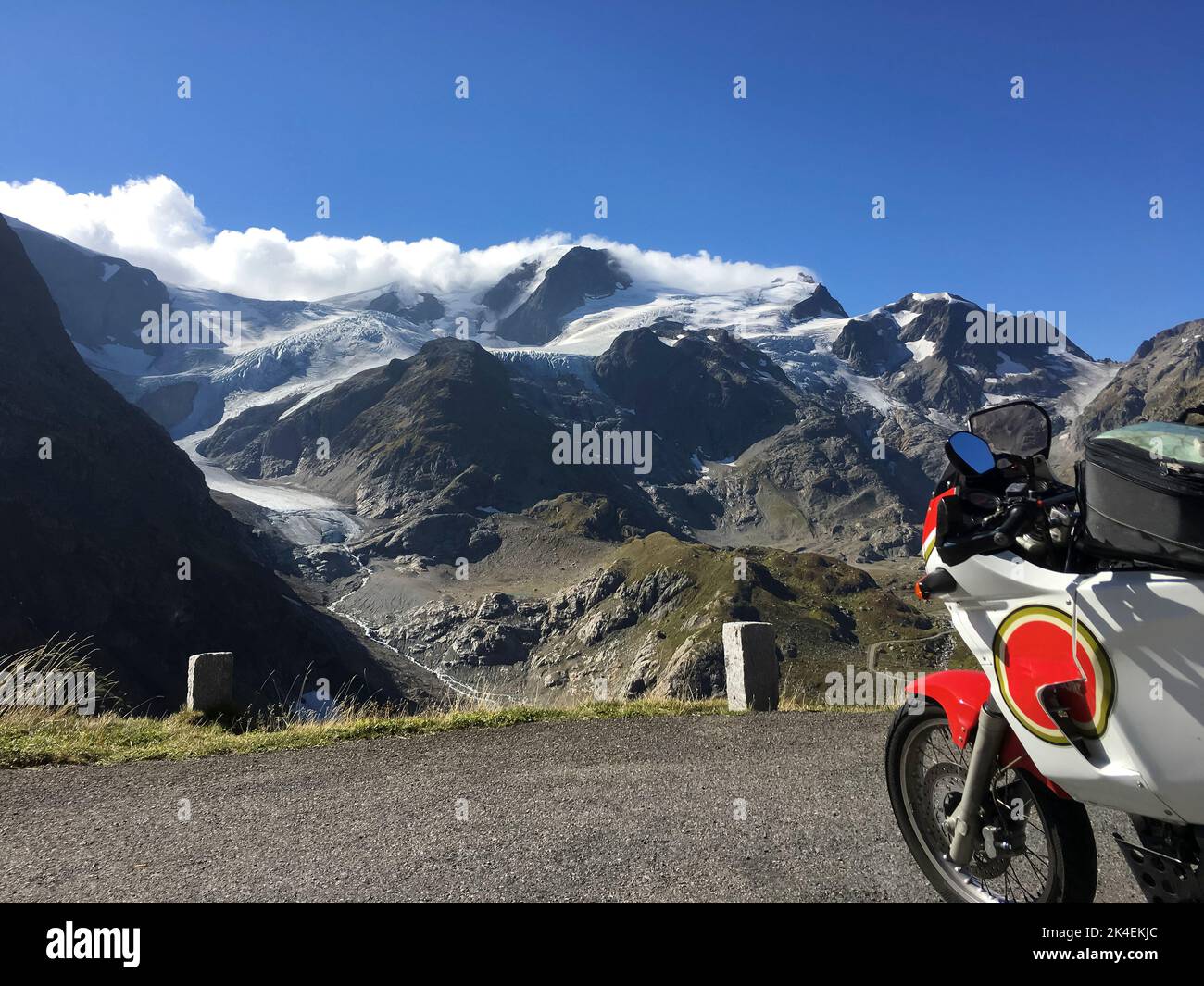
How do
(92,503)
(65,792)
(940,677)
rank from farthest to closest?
(92,503)
(65,792)
(940,677)

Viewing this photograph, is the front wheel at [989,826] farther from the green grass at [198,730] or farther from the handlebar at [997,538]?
the green grass at [198,730]

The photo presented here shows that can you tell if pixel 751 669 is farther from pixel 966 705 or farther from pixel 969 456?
pixel 969 456

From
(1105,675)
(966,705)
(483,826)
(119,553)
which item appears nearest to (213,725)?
(483,826)

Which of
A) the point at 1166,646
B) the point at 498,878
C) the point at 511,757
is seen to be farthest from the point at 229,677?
the point at 1166,646

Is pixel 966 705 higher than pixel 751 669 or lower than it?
higher

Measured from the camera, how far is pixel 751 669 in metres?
10.5

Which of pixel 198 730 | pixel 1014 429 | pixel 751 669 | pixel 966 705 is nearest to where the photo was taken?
pixel 966 705

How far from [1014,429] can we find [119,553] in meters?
148

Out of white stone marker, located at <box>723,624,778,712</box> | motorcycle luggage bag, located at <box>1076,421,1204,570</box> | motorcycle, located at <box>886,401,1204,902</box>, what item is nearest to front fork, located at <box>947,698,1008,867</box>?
motorcycle, located at <box>886,401,1204,902</box>

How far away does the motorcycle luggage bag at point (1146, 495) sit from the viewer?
109 inches
